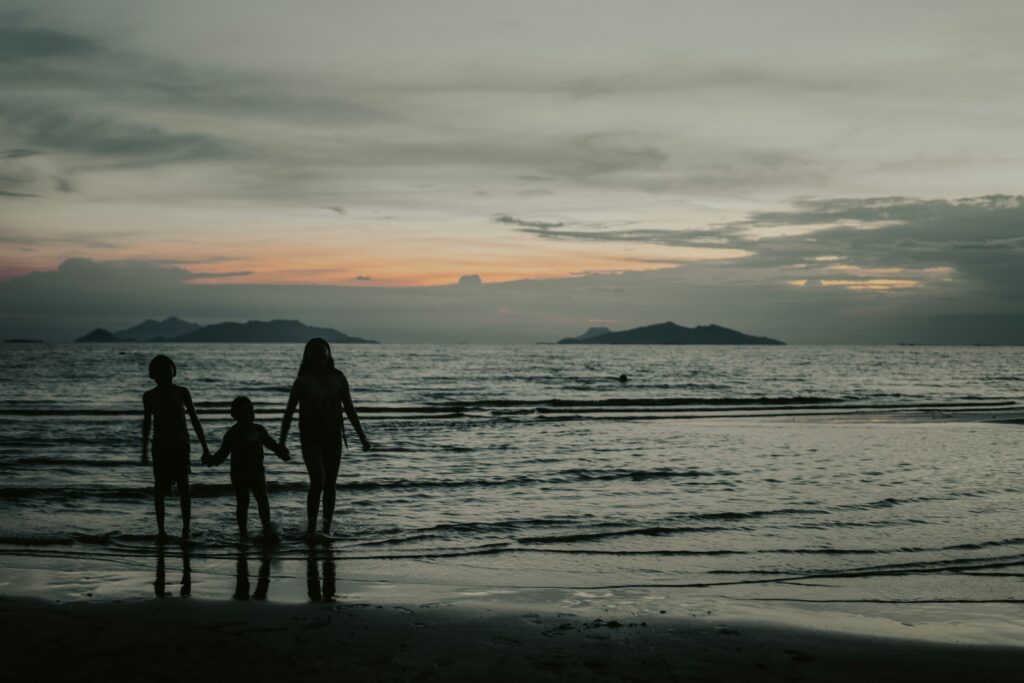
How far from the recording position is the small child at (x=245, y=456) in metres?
9.07

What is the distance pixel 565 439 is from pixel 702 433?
4664 millimetres

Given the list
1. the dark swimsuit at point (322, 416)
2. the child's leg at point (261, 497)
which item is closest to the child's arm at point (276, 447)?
the dark swimsuit at point (322, 416)

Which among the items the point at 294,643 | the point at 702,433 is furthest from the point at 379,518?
the point at 702,433

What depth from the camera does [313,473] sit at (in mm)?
9391

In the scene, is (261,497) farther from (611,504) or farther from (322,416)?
(611,504)

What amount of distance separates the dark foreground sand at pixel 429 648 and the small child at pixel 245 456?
2705 mm

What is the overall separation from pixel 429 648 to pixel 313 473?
4.23 metres

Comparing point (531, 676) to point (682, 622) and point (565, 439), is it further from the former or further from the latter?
point (565, 439)

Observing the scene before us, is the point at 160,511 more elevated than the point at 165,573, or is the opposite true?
the point at 160,511

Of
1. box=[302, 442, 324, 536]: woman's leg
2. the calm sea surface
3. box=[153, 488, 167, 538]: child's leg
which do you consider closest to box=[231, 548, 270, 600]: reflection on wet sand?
the calm sea surface

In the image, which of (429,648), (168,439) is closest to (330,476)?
(168,439)

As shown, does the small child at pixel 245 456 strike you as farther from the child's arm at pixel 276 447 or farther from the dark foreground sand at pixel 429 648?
the dark foreground sand at pixel 429 648

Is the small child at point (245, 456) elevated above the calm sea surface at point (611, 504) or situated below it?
above

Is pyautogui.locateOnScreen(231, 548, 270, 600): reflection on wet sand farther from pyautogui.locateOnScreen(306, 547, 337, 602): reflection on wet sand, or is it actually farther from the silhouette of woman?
the silhouette of woman
